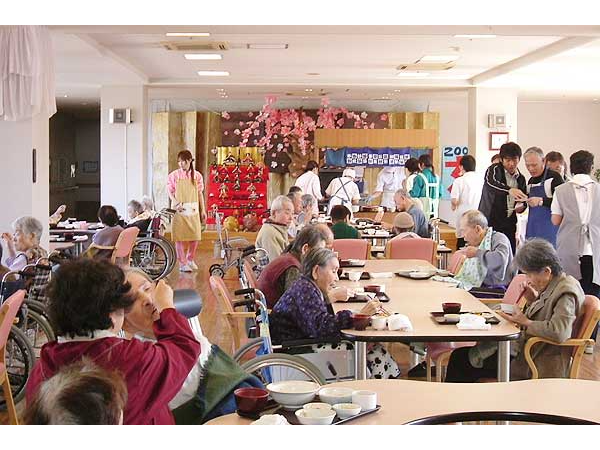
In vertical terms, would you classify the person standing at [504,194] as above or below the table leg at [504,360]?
above

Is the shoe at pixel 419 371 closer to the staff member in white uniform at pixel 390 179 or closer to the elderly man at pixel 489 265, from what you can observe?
the elderly man at pixel 489 265

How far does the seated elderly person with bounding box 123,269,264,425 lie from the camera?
10.3 ft

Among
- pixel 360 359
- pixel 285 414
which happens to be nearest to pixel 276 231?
pixel 360 359

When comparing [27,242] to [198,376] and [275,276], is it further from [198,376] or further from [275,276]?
[198,376]

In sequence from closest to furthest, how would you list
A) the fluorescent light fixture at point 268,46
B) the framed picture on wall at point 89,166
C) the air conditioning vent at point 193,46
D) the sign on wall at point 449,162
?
the air conditioning vent at point 193,46 < the fluorescent light fixture at point 268,46 < the sign on wall at point 449,162 < the framed picture on wall at point 89,166

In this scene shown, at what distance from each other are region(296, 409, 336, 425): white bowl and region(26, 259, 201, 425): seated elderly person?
405 millimetres

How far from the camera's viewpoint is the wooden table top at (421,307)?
14.4ft

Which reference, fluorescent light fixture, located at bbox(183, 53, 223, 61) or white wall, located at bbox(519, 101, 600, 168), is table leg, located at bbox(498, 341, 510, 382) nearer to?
fluorescent light fixture, located at bbox(183, 53, 223, 61)

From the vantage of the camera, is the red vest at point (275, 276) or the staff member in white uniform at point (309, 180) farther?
the staff member in white uniform at point (309, 180)

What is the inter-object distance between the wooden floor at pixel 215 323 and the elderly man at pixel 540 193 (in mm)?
1282

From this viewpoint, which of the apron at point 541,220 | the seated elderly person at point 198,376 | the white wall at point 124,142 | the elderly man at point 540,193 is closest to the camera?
the seated elderly person at point 198,376

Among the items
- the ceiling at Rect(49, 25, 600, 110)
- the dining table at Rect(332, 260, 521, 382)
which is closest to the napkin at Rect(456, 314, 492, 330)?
the dining table at Rect(332, 260, 521, 382)

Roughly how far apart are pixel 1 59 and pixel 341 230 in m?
3.28

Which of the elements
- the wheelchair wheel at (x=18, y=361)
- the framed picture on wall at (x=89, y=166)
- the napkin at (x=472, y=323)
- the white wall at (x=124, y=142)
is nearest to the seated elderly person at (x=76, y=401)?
the napkin at (x=472, y=323)
